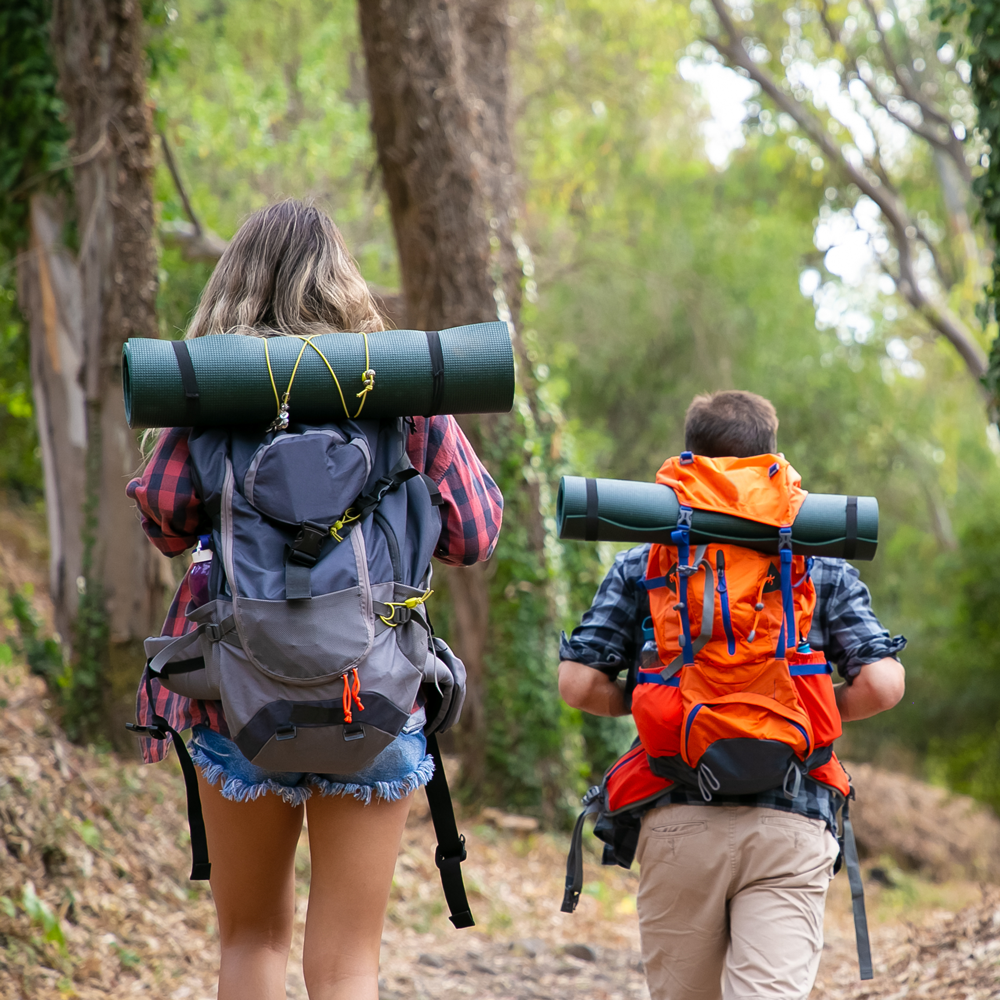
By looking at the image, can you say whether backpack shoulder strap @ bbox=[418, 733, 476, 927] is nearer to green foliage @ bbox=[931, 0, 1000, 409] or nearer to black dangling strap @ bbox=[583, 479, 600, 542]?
black dangling strap @ bbox=[583, 479, 600, 542]

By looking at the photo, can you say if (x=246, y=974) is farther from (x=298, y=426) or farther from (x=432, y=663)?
(x=298, y=426)

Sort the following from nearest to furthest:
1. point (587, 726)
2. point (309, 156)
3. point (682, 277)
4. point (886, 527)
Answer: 1. point (587, 726)
2. point (309, 156)
3. point (682, 277)
4. point (886, 527)

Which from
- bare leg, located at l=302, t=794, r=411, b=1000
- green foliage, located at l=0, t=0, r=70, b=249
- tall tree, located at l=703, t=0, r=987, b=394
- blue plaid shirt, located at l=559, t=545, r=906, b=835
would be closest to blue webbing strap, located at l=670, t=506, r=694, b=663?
blue plaid shirt, located at l=559, t=545, r=906, b=835

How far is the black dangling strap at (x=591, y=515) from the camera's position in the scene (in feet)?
8.04

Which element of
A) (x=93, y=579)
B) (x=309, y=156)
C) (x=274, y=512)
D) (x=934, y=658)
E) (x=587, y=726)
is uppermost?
(x=309, y=156)

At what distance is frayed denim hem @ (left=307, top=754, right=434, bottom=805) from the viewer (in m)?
2.04

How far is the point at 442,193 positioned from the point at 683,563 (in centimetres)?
497

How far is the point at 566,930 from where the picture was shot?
5562 mm

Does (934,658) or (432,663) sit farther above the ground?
(432,663)

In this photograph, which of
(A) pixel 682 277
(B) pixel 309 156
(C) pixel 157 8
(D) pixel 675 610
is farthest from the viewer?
(A) pixel 682 277

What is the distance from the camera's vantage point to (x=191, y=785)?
7.32ft

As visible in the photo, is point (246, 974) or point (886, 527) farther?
point (886, 527)

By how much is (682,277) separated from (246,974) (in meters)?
15.7

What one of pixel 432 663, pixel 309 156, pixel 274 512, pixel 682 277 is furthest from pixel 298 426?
pixel 682 277
